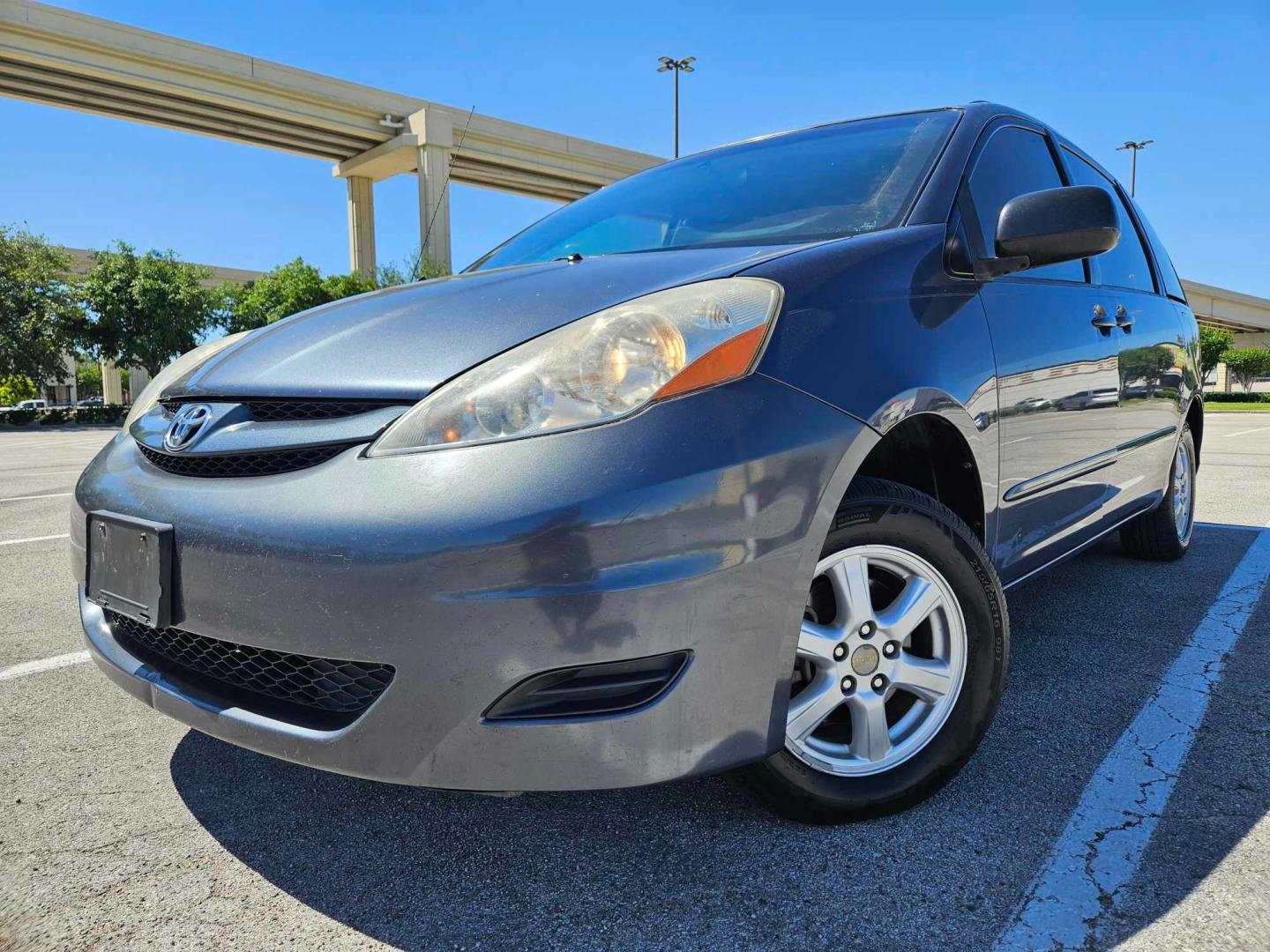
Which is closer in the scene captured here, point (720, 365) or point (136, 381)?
point (720, 365)

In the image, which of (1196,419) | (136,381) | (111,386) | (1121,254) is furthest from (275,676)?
(111,386)

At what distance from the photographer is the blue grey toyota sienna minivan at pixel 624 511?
4.41 ft

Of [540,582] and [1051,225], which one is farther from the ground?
[1051,225]

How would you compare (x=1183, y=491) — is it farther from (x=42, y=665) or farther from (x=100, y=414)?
(x=100, y=414)

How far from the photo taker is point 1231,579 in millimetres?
3754

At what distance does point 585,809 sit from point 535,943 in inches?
17.1

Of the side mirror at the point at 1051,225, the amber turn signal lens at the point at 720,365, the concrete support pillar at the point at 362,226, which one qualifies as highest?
the concrete support pillar at the point at 362,226

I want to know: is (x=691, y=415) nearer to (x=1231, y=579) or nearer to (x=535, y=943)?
(x=535, y=943)

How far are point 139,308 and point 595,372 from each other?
3757 cm

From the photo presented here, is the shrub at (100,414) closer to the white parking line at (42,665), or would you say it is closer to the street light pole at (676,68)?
the street light pole at (676,68)

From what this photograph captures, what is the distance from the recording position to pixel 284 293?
3981cm

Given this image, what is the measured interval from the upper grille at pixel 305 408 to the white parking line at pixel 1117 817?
133 centimetres

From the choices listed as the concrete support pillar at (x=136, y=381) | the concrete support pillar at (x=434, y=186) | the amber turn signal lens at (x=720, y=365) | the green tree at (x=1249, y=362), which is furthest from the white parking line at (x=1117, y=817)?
the green tree at (x=1249, y=362)

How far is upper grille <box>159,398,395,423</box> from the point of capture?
157 cm
